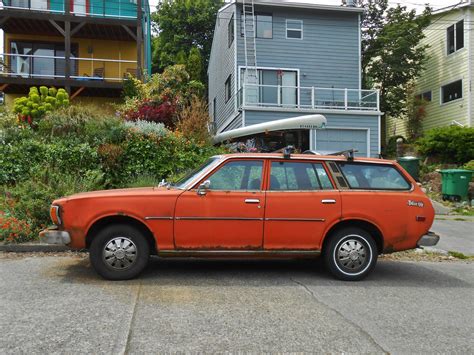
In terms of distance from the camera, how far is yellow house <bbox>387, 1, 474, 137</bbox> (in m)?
22.5

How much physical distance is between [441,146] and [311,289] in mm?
15561

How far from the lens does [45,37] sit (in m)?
22.1

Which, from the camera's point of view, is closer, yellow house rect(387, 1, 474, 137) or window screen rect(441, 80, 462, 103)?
yellow house rect(387, 1, 474, 137)

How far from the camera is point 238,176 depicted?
6430mm

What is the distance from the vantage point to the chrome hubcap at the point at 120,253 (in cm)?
605

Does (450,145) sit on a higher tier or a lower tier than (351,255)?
higher

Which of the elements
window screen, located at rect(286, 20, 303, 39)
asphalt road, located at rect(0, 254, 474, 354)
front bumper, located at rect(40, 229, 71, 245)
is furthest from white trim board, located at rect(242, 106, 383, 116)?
front bumper, located at rect(40, 229, 71, 245)

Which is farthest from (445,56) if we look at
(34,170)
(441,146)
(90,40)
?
(34,170)

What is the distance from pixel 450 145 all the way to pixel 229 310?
16.8 metres

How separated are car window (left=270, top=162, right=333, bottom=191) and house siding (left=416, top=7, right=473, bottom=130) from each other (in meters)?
18.6

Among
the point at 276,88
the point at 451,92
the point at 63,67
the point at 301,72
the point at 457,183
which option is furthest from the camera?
the point at 451,92

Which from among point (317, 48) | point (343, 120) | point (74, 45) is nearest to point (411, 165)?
point (343, 120)

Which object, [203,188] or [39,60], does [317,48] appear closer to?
[39,60]

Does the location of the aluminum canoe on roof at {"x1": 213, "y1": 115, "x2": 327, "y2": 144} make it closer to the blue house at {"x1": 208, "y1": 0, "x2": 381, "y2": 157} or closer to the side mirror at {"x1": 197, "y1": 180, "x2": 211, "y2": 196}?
the blue house at {"x1": 208, "y1": 0, "x2": 381, "y2": 157}
